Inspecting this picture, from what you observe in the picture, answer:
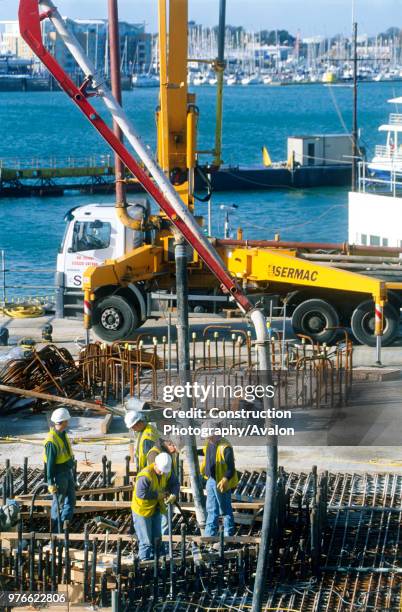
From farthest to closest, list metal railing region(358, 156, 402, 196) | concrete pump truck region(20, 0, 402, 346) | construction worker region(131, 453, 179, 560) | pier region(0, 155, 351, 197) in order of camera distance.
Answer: pier region(0, 155, 351, 197) → metal railing region(358, 156, 402, 196) → concrete pump truck region(20, 0, 402, 346) → construction worker region(131, 453, 179, 560)

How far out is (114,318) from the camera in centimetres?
2400

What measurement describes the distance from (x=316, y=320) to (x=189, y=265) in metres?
2.58

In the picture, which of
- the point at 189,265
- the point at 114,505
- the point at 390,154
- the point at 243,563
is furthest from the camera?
the point at 390,154

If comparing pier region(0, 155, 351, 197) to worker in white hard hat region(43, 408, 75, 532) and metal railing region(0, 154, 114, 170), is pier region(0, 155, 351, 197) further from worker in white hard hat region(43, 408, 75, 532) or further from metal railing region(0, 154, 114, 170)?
worker in white hard hat region(43, 408, 75, 532)

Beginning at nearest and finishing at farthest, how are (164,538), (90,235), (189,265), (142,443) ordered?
(164,538) → (142,443) → (189,265) → (90,235)

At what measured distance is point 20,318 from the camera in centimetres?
2659

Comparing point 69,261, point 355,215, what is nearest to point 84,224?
point 69,261

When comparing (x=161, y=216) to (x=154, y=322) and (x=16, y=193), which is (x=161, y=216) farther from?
(x=16, y=193)

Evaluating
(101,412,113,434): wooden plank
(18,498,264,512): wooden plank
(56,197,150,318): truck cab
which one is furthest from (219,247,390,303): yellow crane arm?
(18,498,264,512): wooden plank

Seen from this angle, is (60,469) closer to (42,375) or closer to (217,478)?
(217,478)

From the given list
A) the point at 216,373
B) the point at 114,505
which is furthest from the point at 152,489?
the point at 216,373

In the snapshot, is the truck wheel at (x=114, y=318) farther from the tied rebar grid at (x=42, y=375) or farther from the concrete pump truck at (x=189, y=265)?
the tied rebar grid at (x=42, y=375)

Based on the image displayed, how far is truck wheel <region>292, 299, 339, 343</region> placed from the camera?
23719mm

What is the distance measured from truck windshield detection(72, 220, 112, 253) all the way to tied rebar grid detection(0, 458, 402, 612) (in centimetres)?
1053
